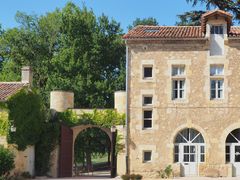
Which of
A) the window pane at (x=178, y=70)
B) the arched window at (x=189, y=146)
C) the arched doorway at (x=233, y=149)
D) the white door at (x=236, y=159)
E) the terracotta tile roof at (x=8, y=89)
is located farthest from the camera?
the window pane at (x=178, y=70)

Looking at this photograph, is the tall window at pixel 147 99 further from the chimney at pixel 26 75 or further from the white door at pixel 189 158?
the chimney at pixel 26 75

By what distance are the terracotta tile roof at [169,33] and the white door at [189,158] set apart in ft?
21.1

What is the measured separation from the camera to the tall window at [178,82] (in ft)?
95.5

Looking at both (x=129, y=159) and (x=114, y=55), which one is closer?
(x=129, y=159)

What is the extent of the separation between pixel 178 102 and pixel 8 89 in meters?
9.74

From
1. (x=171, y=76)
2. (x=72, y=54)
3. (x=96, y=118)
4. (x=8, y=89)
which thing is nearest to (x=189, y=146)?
(x=171, y=76)

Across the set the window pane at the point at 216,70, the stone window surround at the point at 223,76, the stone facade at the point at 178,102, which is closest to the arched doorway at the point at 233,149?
the stone facade at the point at 178,102

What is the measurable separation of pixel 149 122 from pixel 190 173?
379 cm

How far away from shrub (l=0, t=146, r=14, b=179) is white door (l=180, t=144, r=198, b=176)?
980 cm

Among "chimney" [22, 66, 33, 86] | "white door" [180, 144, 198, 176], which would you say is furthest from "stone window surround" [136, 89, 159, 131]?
"chimney" [22, 66, 33, 86]

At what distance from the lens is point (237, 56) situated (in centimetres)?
2888

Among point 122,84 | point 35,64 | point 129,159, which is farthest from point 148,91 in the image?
point 35,64

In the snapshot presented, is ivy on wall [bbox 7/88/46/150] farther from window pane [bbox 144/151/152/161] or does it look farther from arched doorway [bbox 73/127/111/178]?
arched doorway [bbox 73/127/111/178]

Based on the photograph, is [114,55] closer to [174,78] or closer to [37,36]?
[37,36]
